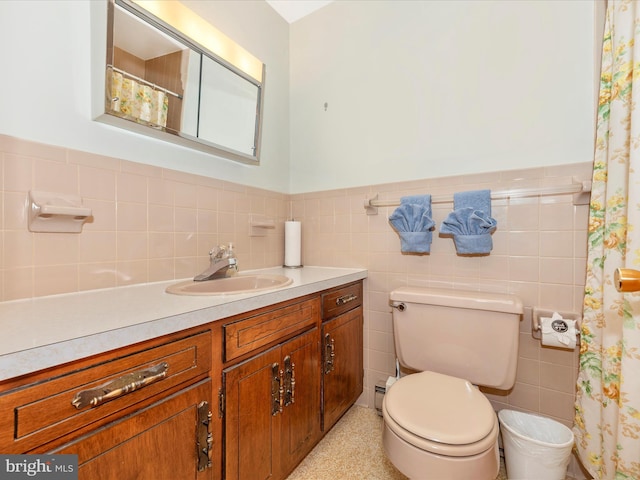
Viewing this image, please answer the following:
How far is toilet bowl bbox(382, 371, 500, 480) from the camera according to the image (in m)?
0.86

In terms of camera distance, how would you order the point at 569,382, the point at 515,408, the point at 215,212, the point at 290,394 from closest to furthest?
the point at 290,394 → the point at 569,382 → the point at 515,408 → the point at 215,212

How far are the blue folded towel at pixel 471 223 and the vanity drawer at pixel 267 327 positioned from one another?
72 cm

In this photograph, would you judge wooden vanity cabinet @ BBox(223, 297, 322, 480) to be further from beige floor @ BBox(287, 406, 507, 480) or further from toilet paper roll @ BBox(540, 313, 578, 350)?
toilet paper roll @ BBox(540, 313, 578, 350)

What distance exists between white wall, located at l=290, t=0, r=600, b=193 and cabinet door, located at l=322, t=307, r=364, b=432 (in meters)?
0.86

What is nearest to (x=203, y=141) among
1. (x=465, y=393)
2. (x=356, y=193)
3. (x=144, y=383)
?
(x=356, y=193)

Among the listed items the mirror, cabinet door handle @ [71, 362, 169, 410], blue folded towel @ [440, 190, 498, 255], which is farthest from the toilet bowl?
the mirror

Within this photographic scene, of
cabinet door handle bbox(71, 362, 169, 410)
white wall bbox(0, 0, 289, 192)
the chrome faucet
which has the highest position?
white wall bbox(0, 0, 289, 192)

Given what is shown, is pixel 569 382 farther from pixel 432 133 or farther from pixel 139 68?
pixel 139 68

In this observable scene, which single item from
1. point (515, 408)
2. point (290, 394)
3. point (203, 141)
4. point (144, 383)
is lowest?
point (515, 408)

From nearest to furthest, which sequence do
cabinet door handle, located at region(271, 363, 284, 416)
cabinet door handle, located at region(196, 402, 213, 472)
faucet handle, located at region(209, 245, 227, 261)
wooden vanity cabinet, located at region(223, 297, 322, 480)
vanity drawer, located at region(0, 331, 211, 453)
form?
vanity drawer, located at region(0, 331, 211, 453) → cabinet door handle, located at region(196, 402, 213, 472) → wooden vanity cabinet, located at region(223, 297, 322, 480) → cabinet door handle, located at region(271, 363, 284, 416) → faucet handle, located at region(209, 245, 227, 261)

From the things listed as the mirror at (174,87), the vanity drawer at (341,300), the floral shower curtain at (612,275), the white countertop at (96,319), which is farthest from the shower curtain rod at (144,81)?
the floral shower curtain at (612,275)

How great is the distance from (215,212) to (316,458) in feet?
4.16

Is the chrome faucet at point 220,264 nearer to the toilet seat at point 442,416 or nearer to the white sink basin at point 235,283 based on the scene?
the white sink basin at point 235,283

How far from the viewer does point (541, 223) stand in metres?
1.31
